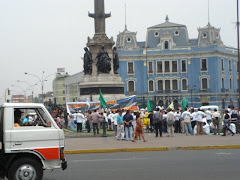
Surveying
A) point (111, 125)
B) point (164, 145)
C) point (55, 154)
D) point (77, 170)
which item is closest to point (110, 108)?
point (111, 125)

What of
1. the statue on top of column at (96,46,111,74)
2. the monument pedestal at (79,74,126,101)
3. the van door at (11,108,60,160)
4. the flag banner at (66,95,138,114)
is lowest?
the van door at (11,108,60,160)

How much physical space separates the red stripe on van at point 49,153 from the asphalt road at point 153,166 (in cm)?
134

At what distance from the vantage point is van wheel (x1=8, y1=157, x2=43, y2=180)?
10.7 m

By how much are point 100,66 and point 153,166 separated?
26338mm

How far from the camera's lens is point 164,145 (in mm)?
20812

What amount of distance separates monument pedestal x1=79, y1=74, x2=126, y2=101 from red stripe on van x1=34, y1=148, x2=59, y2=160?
28.4 meters

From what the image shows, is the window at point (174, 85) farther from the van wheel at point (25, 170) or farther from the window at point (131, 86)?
the van wheel at point (25, 170)

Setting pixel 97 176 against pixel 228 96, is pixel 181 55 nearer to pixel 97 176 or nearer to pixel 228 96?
pixel 228 96

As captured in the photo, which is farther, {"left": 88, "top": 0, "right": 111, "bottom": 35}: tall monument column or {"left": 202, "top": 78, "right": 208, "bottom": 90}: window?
{"left": 202, "top": 78, "right": 208, "bottom": 90}: window

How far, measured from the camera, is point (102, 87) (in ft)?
132

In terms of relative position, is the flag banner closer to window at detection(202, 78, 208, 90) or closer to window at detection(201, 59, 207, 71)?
window at detection(201, 59, 207, 71)

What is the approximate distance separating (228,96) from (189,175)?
8756 cm

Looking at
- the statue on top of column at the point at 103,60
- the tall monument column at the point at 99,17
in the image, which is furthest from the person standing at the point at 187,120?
the tall monument column at the point at 99,17

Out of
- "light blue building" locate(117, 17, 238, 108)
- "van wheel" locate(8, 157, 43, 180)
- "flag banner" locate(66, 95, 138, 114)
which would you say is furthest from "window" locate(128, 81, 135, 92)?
"van wheel" locate(8, 157, 43, 180)
